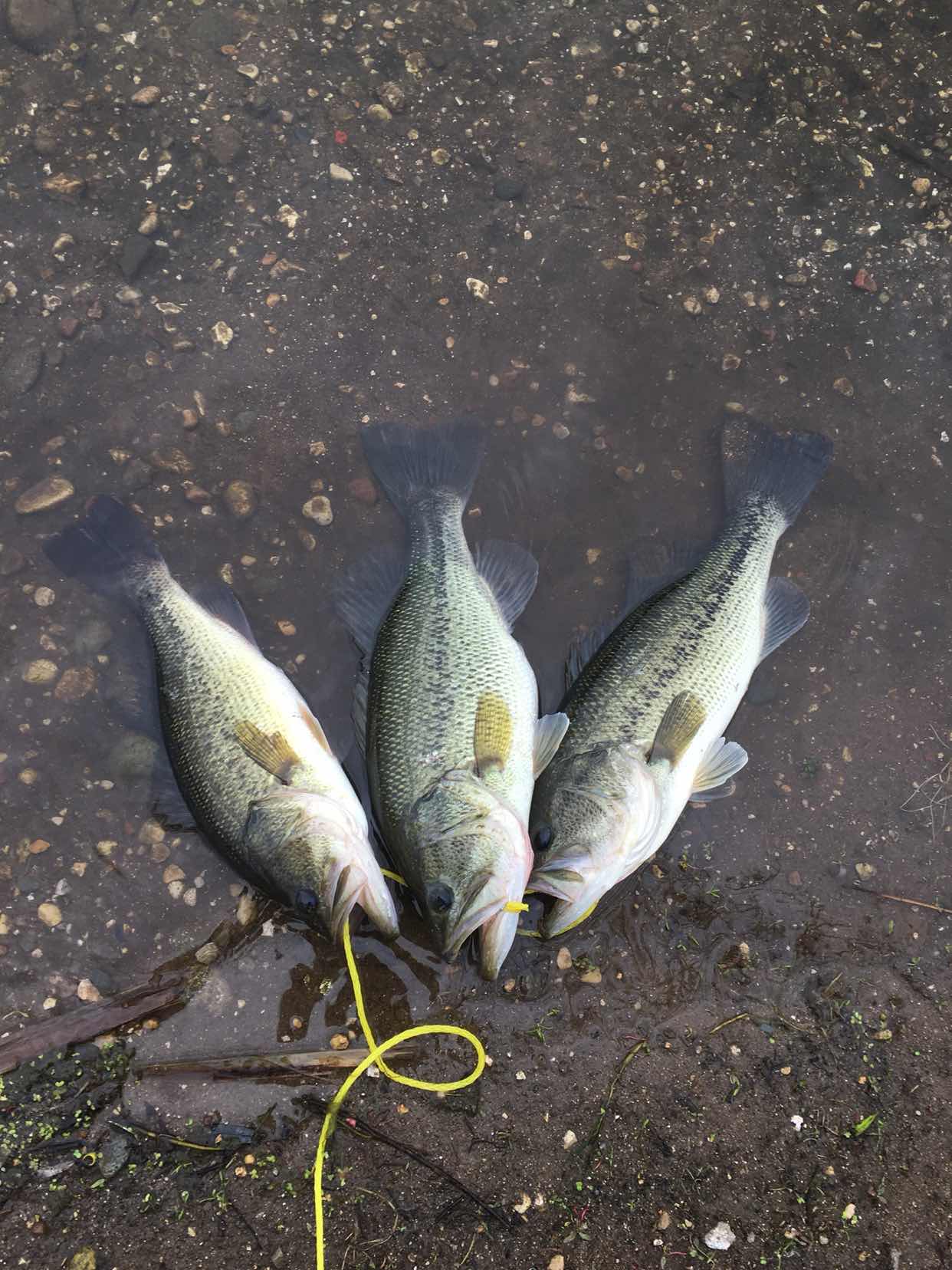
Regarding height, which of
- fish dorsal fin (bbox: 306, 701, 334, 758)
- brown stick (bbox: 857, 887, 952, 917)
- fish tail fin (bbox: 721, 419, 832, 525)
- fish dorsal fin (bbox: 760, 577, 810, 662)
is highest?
fish tail fin (bbox: 721, 419, 832, 525)

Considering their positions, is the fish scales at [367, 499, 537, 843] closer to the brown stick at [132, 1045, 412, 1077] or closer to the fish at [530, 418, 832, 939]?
the fish at [530, 418, 832, 939]

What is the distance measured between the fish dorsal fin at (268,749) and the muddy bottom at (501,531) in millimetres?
544

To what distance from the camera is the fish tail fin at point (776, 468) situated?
14.6ft

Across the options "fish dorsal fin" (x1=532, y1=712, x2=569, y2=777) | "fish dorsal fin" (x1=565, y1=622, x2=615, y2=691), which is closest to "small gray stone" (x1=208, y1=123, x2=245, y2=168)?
"fish dorsal fin" (x1=565, y1=622, x2=615, y2=691)

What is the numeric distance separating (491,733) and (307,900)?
3.57 ft

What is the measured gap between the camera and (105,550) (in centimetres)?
428

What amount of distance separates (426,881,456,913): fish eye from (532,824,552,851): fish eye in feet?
1.52

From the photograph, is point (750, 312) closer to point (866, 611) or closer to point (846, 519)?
point (846, 519)

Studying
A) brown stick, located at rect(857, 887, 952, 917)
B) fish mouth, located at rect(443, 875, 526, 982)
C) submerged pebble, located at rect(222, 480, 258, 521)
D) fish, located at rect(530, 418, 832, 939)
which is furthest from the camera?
submerged pebble, located at rect(222, 480, 258, 521)

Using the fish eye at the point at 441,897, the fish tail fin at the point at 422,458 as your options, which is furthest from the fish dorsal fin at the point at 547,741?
the fish tail fin at the point at 422,458

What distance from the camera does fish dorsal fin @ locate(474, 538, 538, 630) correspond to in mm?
4301

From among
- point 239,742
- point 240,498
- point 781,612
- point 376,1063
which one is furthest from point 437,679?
point 781,612

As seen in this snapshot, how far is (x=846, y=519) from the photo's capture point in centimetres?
462

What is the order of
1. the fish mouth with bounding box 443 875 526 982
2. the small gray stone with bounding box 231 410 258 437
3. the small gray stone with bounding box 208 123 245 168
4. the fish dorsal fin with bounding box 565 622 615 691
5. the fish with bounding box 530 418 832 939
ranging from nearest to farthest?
the fish mouth with bounding box 443 875 526 982, the fish with bounding box 530 418 832 939, the fish dorsal fin with bounding box 565 622 615 691, the small gray stone with bounding box 231 410 258 437, the small gray stone with bounding box 208 123 245 168
